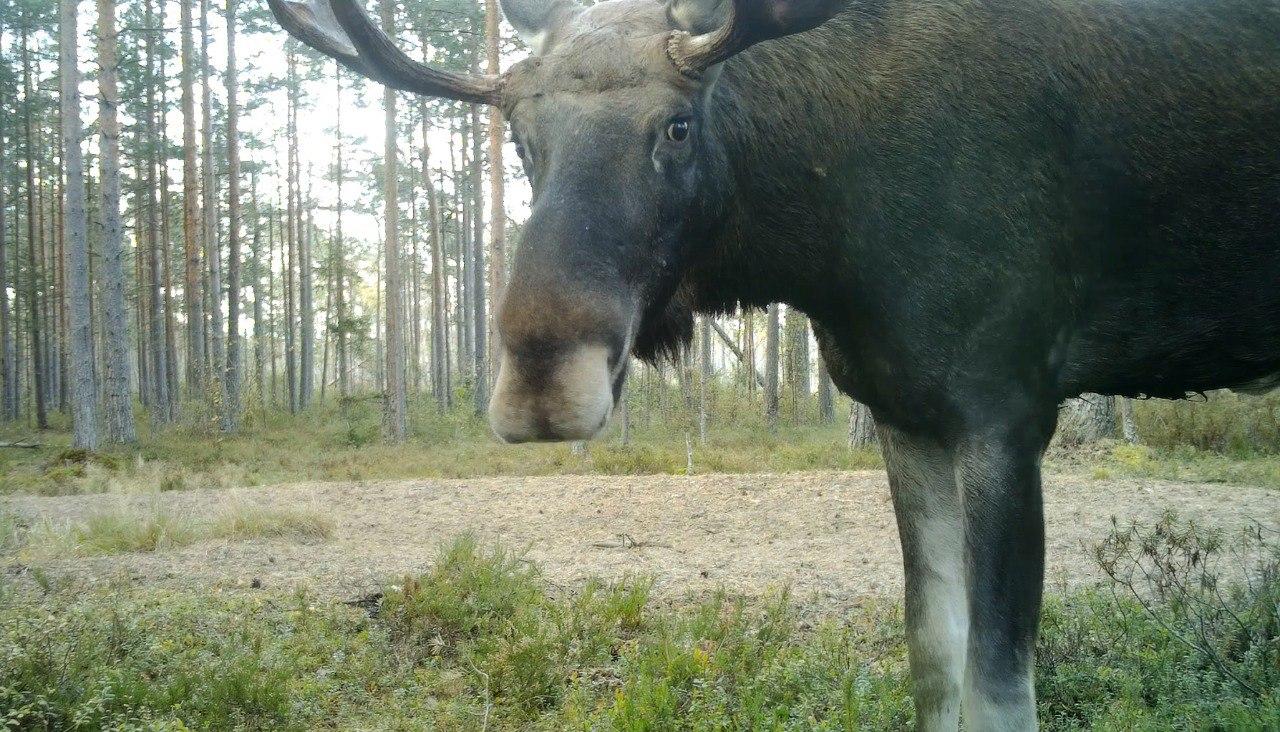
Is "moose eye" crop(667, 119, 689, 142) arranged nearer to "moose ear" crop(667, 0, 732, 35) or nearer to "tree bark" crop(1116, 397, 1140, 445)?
"moose ear" crop(667, 0, 732, 35)

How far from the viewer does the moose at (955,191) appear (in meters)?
2.41

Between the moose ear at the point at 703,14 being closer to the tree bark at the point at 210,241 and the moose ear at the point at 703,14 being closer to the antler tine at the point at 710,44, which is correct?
the antler tine at the point at 710,44

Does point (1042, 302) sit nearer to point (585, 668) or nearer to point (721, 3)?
point (721, 3)

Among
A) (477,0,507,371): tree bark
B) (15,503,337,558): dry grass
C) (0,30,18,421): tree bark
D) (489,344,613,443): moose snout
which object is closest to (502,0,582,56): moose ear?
(489,344,613,443): moose snout

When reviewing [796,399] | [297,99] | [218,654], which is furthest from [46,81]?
[218,654]

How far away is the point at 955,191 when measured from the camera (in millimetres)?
2531

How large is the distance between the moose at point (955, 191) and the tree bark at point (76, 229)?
18.0m

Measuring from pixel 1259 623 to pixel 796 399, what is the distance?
75.7 ft

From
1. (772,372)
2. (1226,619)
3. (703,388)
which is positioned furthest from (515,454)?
(1226,619)

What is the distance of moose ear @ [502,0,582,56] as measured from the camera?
2818 millimetres

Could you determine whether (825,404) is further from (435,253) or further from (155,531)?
(155,531)

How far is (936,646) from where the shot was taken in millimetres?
3098

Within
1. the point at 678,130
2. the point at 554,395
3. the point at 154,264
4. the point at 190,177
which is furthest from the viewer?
the point at 154,264

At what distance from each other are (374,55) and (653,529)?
20.4ft
